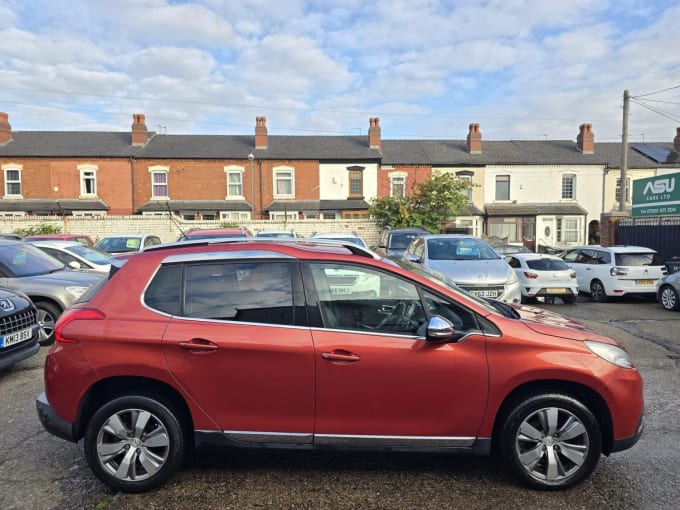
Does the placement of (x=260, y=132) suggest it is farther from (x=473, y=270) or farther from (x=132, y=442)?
(x=132, y=442)

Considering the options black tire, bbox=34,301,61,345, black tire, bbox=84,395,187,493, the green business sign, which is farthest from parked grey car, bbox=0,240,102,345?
the green business sign

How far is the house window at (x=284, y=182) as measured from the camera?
31328mm

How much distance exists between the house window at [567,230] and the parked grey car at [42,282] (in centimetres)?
3165

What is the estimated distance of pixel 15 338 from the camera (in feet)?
17.8

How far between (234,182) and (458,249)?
77.2 feet

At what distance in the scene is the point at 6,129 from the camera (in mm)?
31328

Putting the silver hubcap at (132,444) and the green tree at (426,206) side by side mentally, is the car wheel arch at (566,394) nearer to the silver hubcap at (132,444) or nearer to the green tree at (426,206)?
the silver hubcap at (132,444)

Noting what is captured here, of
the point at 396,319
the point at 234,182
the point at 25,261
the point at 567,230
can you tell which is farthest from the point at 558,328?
the point at 567,230

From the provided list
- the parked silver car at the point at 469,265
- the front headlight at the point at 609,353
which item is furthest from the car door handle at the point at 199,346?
the parked silver car at the point at 469,265

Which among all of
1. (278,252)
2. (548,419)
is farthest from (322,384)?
(548,419)

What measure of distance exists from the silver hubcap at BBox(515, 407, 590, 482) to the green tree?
24.2 meters

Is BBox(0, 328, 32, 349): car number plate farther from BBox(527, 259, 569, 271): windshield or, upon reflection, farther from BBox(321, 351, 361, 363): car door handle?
BBox(527, 259, 569, 271): windshield

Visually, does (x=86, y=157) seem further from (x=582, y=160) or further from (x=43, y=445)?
(x=582, y=160)

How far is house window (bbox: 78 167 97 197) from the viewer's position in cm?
3022
